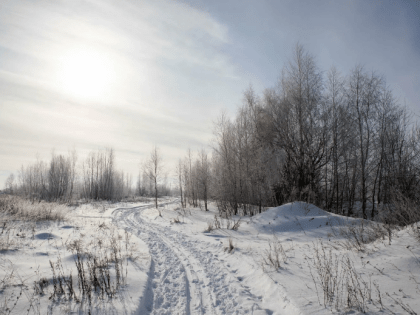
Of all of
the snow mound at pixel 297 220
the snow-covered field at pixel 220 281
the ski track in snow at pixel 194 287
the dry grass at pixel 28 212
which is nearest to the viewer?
the snow-covered field at pixel 220 281

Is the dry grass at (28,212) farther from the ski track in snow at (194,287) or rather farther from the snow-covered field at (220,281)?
the ski track in snow at (194,287)

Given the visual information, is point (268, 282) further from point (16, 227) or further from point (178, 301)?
point (16, 227)

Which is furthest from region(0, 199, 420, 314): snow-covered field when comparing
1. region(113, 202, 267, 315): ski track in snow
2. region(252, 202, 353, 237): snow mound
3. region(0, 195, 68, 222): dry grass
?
region(0, 195, 68, 222): dry grass

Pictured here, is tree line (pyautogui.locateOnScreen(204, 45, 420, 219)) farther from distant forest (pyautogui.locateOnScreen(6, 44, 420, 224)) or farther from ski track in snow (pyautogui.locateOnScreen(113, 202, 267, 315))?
ski track in snow (pyautogui.locateOnScreen(113, 202, 267, 315))

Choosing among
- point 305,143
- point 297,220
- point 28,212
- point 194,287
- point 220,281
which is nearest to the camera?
point 194,287

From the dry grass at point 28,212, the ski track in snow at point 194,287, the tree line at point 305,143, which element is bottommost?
the ski track in snow at point 194,287

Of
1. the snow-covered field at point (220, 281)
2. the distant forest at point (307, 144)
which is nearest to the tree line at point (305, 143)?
the distant forest at point (307, 144)

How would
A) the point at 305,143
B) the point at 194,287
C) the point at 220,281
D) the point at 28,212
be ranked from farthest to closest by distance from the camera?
1. the point at 305,143
2. the point at 28,212
3. the point at 220,281
4. the point at 194,287

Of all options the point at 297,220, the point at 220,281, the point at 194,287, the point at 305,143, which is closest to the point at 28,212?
the point at 194,287

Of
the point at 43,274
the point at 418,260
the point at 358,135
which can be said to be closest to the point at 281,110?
the point at 358,135

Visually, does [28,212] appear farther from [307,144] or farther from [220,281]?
[307,144]

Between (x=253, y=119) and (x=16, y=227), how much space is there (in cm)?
1670

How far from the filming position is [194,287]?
4.77 metres

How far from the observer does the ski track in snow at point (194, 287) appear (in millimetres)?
3922
